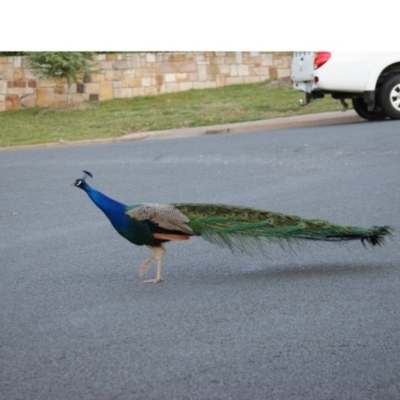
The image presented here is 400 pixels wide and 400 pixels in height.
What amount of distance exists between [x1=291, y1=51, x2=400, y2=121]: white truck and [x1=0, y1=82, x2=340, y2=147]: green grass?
2.47 meters

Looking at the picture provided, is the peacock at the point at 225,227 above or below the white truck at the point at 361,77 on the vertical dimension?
below

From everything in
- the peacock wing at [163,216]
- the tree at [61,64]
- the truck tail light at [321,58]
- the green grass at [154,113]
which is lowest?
the green grass at [154,113]

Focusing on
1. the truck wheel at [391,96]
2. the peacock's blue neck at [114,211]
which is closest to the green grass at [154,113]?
the truck wheel at [391,96]

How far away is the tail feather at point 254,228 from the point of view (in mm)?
7727

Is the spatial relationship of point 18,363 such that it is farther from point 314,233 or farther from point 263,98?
point 263,98

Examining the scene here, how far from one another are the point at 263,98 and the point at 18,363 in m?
19.5

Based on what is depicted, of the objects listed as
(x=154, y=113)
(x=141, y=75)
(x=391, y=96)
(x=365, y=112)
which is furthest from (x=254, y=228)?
(x=141, y=75)

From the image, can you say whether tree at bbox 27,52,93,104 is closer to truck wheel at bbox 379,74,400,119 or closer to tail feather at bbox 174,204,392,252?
truck wheel at bbox 379,74,400,119

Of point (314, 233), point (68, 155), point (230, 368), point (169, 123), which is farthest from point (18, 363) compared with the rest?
point (169, 123)

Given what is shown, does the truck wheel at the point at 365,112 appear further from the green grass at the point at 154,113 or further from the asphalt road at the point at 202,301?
the asphalt road at the point at 202,301

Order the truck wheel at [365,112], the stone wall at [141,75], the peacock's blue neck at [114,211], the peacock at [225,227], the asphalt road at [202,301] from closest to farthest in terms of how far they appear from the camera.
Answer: the asphalt road at [202,301] < the peacock's blue neck at [114,211] < the peacock at [225,227] < the truck wheel at [365,112] < the stone wall at [141,75]

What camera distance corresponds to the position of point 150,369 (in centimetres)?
552

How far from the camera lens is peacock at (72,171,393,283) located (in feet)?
24.8

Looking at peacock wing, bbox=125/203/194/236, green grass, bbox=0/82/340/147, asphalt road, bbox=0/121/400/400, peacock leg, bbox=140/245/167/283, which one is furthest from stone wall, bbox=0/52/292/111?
peacock wing, bbox=125/203/194/236
